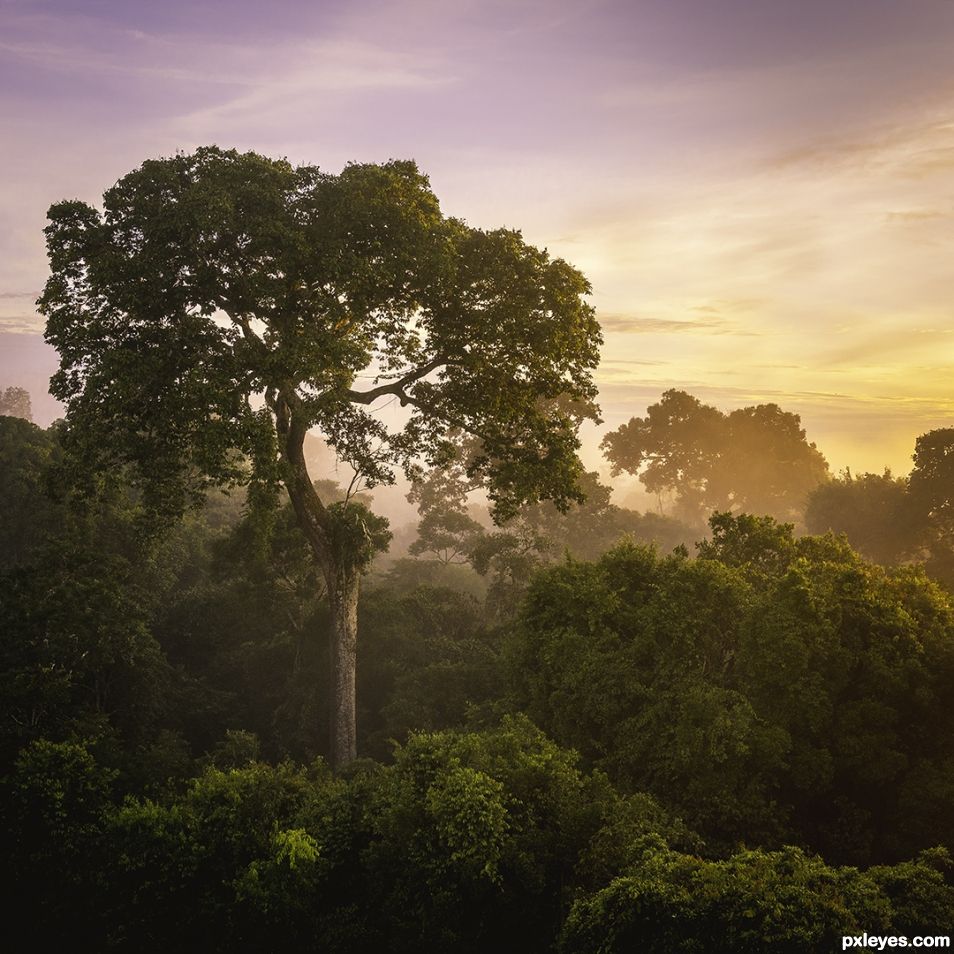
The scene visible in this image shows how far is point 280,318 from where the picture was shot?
15.1 meters

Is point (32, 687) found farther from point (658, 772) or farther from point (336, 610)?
point (658, 772)

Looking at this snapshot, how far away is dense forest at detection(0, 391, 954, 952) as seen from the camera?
8086 mm

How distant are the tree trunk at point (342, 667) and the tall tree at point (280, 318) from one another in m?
2.54

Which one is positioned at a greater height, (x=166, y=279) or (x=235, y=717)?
(x=166, y=279)

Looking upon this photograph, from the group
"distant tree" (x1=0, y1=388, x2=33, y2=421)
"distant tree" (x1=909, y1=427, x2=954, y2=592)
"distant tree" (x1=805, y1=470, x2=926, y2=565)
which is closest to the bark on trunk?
"distant tree" (x1=805, y1=470, x2=926, y2=565)

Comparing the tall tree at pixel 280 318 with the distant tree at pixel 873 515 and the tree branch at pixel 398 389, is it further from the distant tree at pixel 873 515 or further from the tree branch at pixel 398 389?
the distant tree at pixel 873 515

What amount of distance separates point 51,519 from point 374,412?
15384mm

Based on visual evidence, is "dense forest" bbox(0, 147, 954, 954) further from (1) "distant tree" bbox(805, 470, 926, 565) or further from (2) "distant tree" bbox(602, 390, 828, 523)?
(2) "distant tree" bbox(602, 390, 828, 523)

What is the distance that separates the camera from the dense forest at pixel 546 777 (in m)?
8.09

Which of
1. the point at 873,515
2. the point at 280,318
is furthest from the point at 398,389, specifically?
the point at 873,515

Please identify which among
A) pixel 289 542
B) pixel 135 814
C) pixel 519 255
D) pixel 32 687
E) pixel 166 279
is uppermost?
pixel 519 255

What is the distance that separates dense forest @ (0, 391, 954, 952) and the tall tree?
2158 mm

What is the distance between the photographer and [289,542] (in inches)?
823

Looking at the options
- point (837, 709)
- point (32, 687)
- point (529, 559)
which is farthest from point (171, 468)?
point (529, 559)
